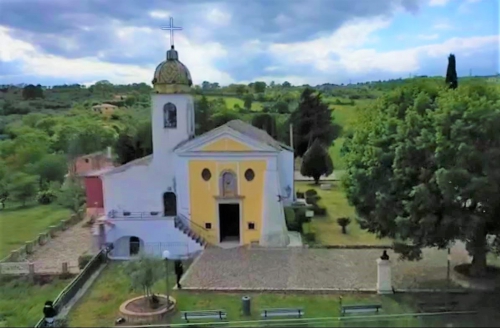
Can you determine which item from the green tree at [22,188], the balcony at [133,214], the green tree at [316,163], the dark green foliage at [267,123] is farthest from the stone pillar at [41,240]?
the dark green foliage at [267,123]

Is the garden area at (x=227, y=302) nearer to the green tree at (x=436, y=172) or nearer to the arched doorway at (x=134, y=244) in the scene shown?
the green tree at (x=436, y=172)

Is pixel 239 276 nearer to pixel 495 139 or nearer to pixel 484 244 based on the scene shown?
pixel 484 244

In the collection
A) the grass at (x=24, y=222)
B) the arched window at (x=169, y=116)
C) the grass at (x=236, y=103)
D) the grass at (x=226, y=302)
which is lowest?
Answer: the grass at (x=24, y=222)

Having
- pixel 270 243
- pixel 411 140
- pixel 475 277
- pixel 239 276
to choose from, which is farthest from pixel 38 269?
pixel 475 277

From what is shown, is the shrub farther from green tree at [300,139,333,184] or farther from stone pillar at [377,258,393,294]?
green tree at [300,139,333,184]

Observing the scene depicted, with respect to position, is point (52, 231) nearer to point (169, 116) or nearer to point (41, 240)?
point (41, 240)

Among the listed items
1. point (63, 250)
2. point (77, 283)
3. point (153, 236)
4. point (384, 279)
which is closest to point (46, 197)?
point (63, 250)

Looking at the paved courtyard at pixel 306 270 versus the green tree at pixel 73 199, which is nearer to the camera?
the paved courtyard at pixel 306 270

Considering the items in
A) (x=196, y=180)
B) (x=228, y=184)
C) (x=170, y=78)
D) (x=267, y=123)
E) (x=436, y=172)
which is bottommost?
(x=228, y=184)
